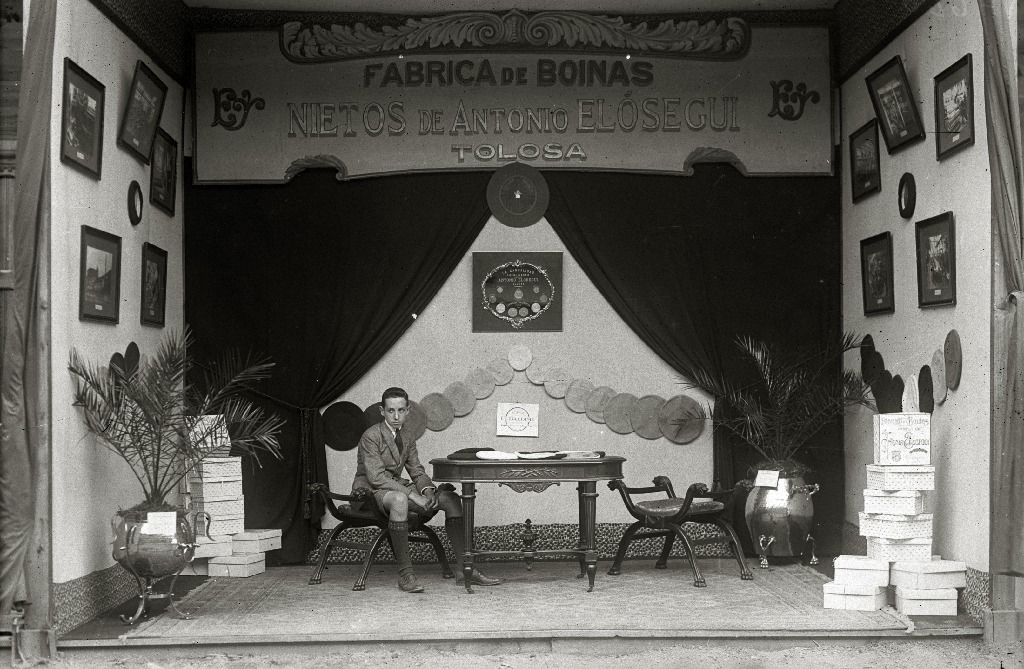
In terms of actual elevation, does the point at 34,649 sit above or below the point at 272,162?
below

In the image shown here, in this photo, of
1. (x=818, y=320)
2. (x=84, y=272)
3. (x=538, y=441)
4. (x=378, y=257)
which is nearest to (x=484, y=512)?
(x=538, y=441)

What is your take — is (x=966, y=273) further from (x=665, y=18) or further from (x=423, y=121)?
(x=423, y=121)

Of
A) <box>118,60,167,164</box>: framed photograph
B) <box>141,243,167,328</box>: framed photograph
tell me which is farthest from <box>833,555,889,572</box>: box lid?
<box>118,60,167,164</box>: framed photograph

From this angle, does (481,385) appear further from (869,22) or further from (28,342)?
(869,22)

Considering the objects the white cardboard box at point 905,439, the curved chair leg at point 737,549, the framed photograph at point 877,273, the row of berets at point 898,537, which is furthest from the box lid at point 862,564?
the framed photograph at point 877,273

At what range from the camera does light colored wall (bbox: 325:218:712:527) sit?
311 inches

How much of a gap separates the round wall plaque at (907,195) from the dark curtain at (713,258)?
1.11 meters

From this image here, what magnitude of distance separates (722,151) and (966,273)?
2.38 meters

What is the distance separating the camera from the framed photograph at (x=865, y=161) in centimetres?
729

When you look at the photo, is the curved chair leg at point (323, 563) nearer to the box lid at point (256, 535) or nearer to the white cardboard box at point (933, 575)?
the box lid at point (256, 535)

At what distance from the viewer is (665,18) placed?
7.92 meters

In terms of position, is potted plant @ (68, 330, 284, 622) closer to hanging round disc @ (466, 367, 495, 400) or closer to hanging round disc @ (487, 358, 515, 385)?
hanging round disc @ (466, 367, 495, 400)

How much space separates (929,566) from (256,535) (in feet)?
13.7

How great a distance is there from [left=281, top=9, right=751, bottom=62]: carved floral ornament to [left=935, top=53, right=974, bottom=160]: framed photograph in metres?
2.04
